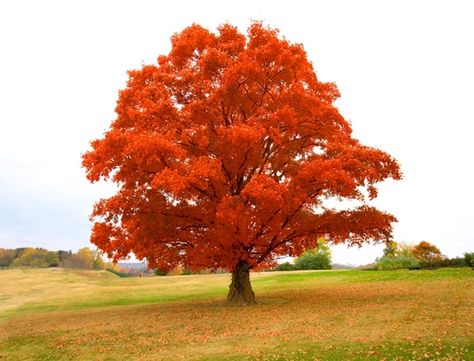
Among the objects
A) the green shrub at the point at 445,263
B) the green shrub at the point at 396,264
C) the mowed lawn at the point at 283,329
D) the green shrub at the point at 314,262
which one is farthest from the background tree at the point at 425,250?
the mowed lawn at the point at 283,329

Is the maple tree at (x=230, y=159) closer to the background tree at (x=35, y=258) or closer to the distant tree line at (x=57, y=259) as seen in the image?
the distant tree line at (x=57, y=259)

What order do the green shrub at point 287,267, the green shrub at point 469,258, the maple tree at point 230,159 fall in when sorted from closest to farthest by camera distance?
the maple tree at point 230,159 < the green shrub at point 469,258 < the green shrub at point 287,267

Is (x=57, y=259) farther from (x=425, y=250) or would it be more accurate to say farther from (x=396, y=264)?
(x=396, y=264)

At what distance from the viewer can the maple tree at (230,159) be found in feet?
72.3

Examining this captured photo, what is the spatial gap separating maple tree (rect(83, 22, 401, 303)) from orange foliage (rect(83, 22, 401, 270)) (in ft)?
0.21

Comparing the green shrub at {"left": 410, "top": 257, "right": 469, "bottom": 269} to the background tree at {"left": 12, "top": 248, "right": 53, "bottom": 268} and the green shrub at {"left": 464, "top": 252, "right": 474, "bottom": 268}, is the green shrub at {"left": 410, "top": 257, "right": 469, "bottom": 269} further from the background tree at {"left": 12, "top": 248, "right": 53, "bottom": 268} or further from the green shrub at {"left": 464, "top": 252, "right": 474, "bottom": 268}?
the background tree at {"left": 12, "top": 248, "right": 53, "bottom": 268}

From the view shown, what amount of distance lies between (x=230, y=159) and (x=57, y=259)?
407 ft

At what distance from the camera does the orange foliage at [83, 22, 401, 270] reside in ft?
72.3

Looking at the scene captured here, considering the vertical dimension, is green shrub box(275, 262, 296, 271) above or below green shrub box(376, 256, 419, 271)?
above

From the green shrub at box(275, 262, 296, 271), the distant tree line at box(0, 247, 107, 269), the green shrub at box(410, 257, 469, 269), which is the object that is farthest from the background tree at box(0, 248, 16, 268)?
the green shrub at box(410, 257, 469, 269)

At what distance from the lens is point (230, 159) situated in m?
24.2

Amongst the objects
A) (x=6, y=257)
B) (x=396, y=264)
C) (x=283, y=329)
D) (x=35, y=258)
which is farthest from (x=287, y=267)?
(x=6, y=257)

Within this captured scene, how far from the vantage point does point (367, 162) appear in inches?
912

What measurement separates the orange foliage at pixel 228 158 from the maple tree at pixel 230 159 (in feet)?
0.21
